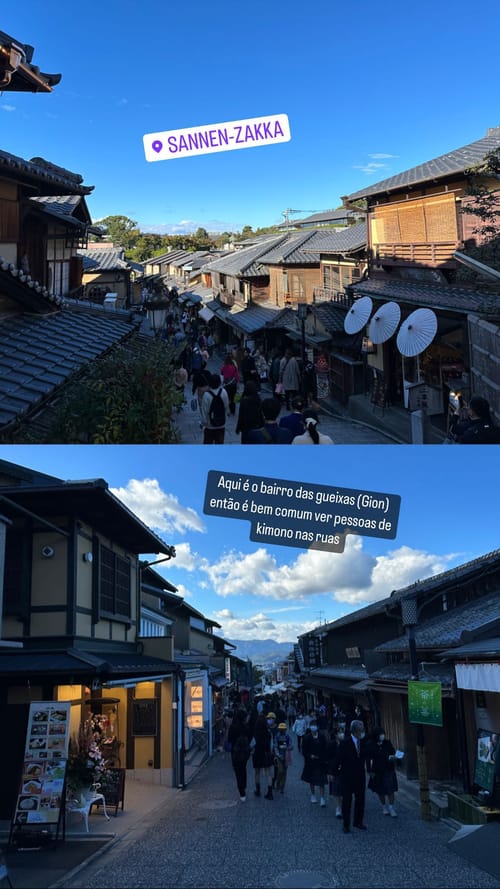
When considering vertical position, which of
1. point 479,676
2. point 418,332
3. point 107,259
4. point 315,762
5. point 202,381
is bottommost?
point 315,762

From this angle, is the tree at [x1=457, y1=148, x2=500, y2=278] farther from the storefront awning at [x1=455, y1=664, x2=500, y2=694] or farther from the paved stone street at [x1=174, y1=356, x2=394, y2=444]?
the storefront awning at [x1=455, y1=664, x2=500, y2=694]

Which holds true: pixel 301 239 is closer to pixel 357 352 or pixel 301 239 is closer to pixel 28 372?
pixel 357 352

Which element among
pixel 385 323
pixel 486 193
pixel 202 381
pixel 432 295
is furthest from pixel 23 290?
pixel 486 193

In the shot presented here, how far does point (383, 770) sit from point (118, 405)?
6.17 meters

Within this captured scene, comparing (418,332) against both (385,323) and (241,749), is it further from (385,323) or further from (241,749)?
(241,749)

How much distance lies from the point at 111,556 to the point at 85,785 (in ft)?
13.1

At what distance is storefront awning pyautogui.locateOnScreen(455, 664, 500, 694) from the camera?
779 centimetres

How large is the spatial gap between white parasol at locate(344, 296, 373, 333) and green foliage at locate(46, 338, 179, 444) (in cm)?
1206

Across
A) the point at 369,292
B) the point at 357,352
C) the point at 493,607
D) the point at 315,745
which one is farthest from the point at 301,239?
the point at 315,745

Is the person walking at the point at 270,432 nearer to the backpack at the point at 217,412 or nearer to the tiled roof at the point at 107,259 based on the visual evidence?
the backpack at the point at 217,412

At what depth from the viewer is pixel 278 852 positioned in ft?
24.1

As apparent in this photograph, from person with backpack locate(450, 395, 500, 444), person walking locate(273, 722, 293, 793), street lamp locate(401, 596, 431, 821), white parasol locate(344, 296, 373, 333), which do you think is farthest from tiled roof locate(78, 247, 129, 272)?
person with backpack locate(450, 395, 500, 444)

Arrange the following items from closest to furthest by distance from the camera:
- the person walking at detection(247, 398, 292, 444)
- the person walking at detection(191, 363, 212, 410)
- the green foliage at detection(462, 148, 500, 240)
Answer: the person walking at detection(247, 398, 292, 444), the person walking at detection(191, 363, 212, 410), the green foliage at detection(462, 148, 500, 240)

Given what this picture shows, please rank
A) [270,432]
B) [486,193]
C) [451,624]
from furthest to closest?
1. [486,193]
2. [451,624]
3. [270,432]
